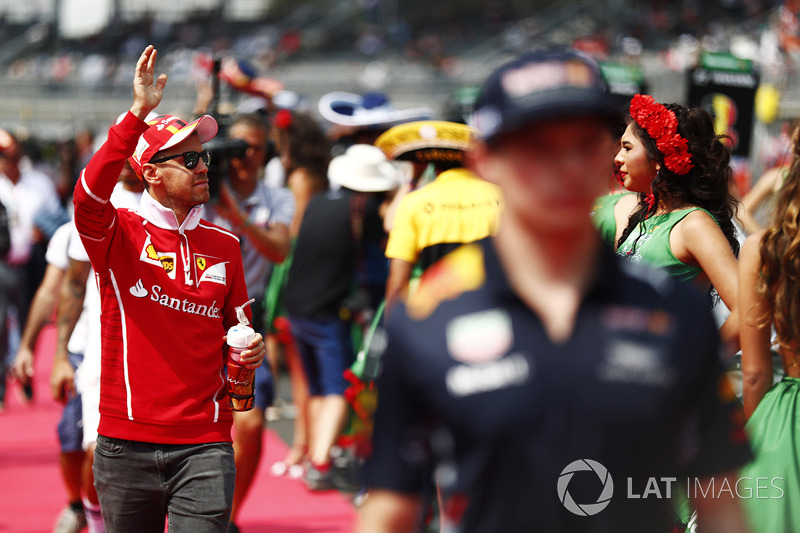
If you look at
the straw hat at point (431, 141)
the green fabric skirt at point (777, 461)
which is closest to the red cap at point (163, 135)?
the straw hat at point (431, 141)

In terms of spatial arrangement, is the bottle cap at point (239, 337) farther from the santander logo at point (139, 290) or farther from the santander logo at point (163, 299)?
the santander logo at point (139, 290)

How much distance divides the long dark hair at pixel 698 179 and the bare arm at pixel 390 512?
2.39 meters

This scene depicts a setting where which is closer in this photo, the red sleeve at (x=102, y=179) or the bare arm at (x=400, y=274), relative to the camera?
the red sleeve at (x=102, y=179)

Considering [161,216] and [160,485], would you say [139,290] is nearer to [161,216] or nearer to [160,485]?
[161,216]

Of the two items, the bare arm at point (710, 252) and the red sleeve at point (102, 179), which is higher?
the red sleeve at point (102, 179)

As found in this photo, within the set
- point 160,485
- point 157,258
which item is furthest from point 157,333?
point 160,485

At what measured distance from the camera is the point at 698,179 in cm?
412

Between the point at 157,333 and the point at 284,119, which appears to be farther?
the point at 284,119

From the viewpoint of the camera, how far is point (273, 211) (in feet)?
20.8

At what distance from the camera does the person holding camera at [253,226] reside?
18.7 feet

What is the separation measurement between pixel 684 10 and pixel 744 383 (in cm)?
3363

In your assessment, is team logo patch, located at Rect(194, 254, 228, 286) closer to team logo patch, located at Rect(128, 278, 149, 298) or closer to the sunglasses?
team logo patch, located at Rect(128, 278, 149, 298)

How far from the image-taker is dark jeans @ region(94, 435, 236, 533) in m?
3.69

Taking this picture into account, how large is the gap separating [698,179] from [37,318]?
3.63 m
